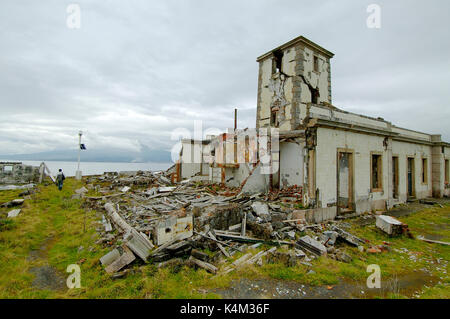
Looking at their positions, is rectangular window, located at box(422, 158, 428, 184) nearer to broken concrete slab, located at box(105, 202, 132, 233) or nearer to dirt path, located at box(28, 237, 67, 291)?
broken concrete slab, located at box(105, 202, 132, 233)

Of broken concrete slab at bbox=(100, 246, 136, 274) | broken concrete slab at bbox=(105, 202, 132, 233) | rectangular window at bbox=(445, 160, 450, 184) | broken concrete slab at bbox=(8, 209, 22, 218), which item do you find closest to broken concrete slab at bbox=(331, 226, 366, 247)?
broken concrete slab at bbox=(100, 246, 136, 274)

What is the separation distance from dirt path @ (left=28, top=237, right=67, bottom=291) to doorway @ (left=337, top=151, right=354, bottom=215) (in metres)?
12.2

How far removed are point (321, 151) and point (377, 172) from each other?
6.02 m

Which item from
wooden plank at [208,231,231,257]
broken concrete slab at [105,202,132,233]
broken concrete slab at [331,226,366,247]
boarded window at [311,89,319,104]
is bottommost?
broken concrete slab at [331,226,366,247]

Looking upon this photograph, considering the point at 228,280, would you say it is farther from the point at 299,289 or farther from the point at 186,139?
the point at 186,139

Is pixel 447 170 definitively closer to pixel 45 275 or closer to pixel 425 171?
pixel 425 171

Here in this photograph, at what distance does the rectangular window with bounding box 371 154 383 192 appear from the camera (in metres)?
12.9

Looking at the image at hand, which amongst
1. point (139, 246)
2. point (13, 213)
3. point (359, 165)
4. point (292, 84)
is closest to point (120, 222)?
point (139, 246)

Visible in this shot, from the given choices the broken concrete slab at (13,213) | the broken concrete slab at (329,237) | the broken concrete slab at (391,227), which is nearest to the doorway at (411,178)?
the broken concrete slab at (391,227)

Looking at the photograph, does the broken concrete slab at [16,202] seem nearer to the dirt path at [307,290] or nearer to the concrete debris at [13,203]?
the concrete debris at [13,203]

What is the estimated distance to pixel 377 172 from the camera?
13.0 meters

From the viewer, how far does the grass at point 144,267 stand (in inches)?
186

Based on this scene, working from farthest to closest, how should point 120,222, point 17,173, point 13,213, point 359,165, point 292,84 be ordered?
point 17,173
point 292,84
point 359,165
point 13,213
point 120,222
